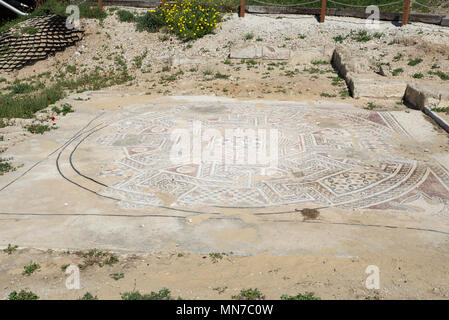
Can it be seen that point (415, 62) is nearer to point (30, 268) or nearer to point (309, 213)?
point (309, 213)

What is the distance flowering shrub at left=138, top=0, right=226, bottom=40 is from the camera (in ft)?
45.1

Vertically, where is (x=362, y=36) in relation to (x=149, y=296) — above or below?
above

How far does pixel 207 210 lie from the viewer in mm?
5035

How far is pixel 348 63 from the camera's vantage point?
438 inches

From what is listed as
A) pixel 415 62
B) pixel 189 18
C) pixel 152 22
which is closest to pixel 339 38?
pixel 415 62

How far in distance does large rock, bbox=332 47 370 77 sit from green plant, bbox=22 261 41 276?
9.30m

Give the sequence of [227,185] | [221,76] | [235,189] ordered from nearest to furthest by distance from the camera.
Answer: [235,189], [227,185], [221,76]

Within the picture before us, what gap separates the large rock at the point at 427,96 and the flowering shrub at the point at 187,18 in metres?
7.26

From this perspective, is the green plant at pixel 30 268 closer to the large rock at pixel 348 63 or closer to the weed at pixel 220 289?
the weed at pixel 220 289

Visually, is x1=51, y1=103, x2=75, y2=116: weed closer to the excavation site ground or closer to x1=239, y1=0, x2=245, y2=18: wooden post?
the excavation site ground

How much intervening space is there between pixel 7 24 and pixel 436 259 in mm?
16318

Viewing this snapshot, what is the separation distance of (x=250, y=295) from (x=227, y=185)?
2.34 metres

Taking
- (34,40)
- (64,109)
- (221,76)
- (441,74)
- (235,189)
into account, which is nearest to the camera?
(235,189)
